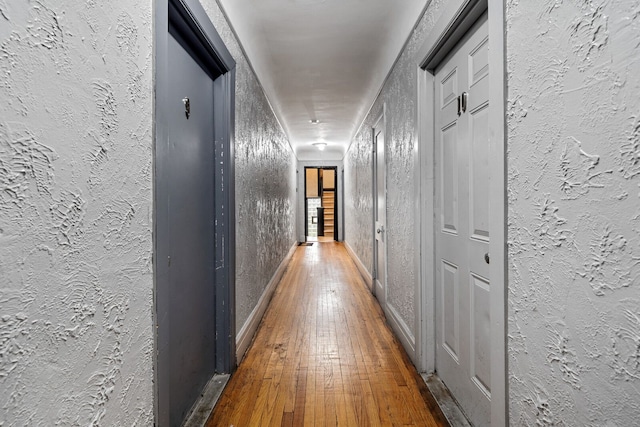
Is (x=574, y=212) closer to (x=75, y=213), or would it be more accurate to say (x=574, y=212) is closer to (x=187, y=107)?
(x=75, y=213)

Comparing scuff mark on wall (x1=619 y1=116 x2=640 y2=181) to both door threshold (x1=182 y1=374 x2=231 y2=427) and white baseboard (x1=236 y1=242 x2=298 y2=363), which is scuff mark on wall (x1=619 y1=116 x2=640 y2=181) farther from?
white baseboard (x1=236 y1=242 x2=298 y2=363)

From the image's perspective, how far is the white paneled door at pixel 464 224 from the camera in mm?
1518

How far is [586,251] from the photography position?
2.72 feet

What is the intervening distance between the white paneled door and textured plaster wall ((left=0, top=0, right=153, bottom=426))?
1.32 meters

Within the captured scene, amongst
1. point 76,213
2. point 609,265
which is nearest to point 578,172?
point 609,265

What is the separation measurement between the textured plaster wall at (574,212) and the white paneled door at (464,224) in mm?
371

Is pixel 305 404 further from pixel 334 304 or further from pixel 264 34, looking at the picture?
pixel 264 34

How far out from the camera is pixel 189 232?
1729mm

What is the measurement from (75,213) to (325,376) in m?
1.78

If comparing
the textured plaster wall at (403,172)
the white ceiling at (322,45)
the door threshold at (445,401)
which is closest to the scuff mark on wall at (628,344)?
the door threshold at (445,401)

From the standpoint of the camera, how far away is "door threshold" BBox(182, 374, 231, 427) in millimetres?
1702

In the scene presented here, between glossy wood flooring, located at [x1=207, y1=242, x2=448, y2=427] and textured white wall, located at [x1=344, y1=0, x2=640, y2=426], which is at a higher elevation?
textured white wall, located at [x1=344, y1=0, x2=640, y2=426]

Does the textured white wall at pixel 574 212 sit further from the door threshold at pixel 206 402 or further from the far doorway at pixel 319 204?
the far doorway at pixel 319 204

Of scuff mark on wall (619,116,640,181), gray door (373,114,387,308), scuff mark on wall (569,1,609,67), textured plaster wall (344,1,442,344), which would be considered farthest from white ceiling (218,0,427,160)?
scuff mark on wall (619,116,640,181)
